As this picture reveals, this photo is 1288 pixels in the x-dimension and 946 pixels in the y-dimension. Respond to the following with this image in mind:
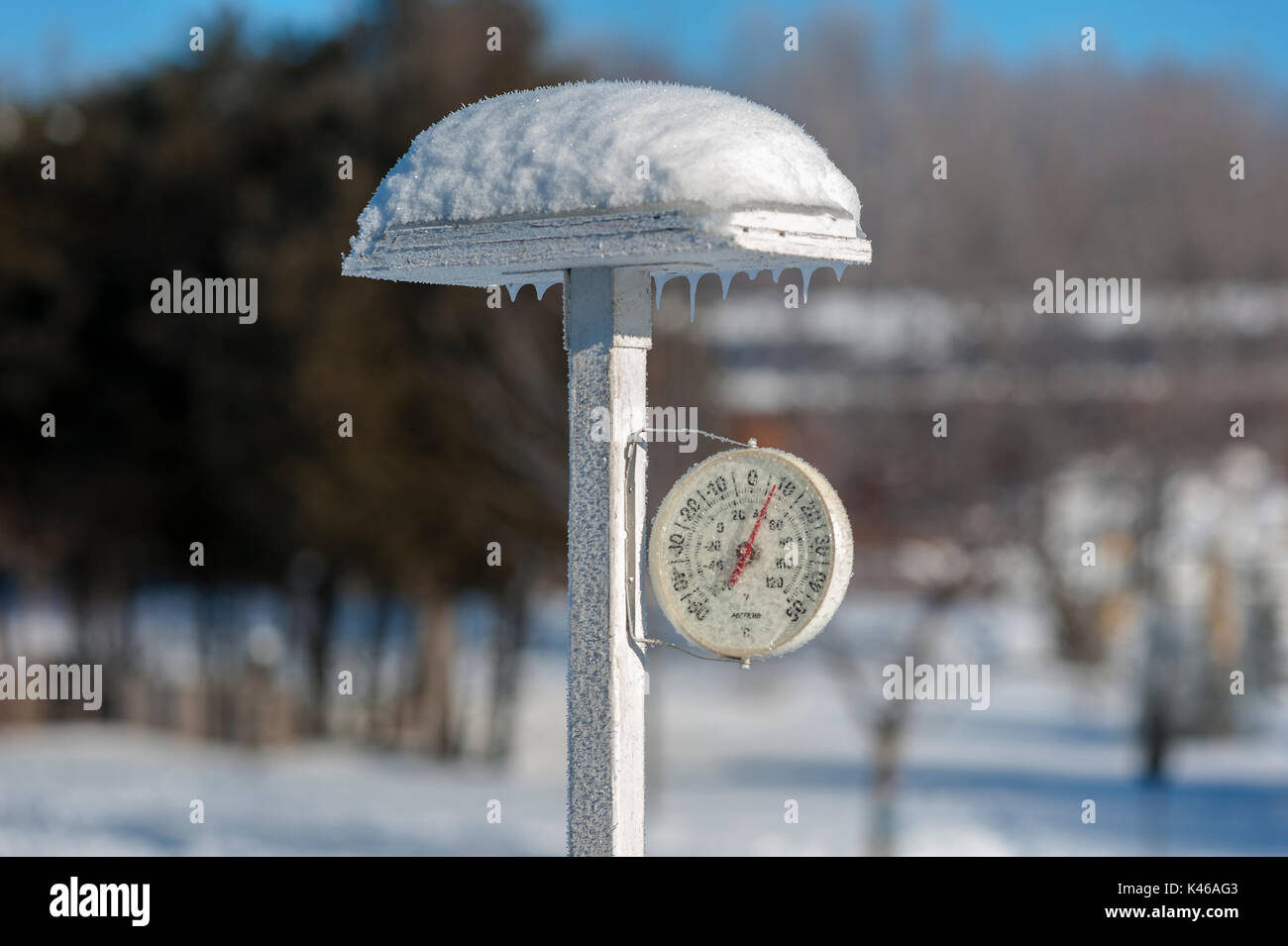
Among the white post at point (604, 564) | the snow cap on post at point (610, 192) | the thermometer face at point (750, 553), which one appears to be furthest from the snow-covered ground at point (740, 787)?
the snow cap on post at point (610, 192)

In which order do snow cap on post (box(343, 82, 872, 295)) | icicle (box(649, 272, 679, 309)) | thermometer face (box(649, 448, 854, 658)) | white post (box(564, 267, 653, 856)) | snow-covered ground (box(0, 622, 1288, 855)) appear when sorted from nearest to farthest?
snow cap on post (box(343, 82, 872, 295)) → thermometer face (box(649, 448, 854, 658)) → white post (box(564, 267, 653, 856)) → icicle (box(649, 272, 679, 309)) → snow-covered ground (box(0, 622, 1288, 855))

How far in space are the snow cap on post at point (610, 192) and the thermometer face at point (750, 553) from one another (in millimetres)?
717

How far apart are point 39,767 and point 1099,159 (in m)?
17.9

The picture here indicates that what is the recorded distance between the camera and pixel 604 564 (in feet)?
16.1

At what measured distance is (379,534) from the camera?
622 inches

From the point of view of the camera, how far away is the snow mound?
443 cm

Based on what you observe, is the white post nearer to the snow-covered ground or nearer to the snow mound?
the snow mound

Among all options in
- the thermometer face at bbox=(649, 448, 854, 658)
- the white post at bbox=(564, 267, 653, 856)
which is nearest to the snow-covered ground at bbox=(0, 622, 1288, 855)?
the white post at bbox=(564, 267, 653, 856)

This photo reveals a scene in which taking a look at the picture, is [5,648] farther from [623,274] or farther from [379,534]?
[623,274]

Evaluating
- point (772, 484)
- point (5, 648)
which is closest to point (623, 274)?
point (772, 484)

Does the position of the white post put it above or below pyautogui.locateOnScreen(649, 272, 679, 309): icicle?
below

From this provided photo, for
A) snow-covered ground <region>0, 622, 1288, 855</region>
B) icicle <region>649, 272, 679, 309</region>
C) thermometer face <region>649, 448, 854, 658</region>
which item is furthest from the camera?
snow-covered ground <region>0, 622, 1288, 855</region>

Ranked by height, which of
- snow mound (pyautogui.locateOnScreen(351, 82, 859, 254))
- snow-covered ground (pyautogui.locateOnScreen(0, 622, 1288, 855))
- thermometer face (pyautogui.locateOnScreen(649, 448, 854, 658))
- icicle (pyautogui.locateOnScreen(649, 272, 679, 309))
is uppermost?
snow mound (pyautogui.locateOnScreen(351, 82, 859, 254))

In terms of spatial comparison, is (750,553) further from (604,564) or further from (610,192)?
(610,192)
